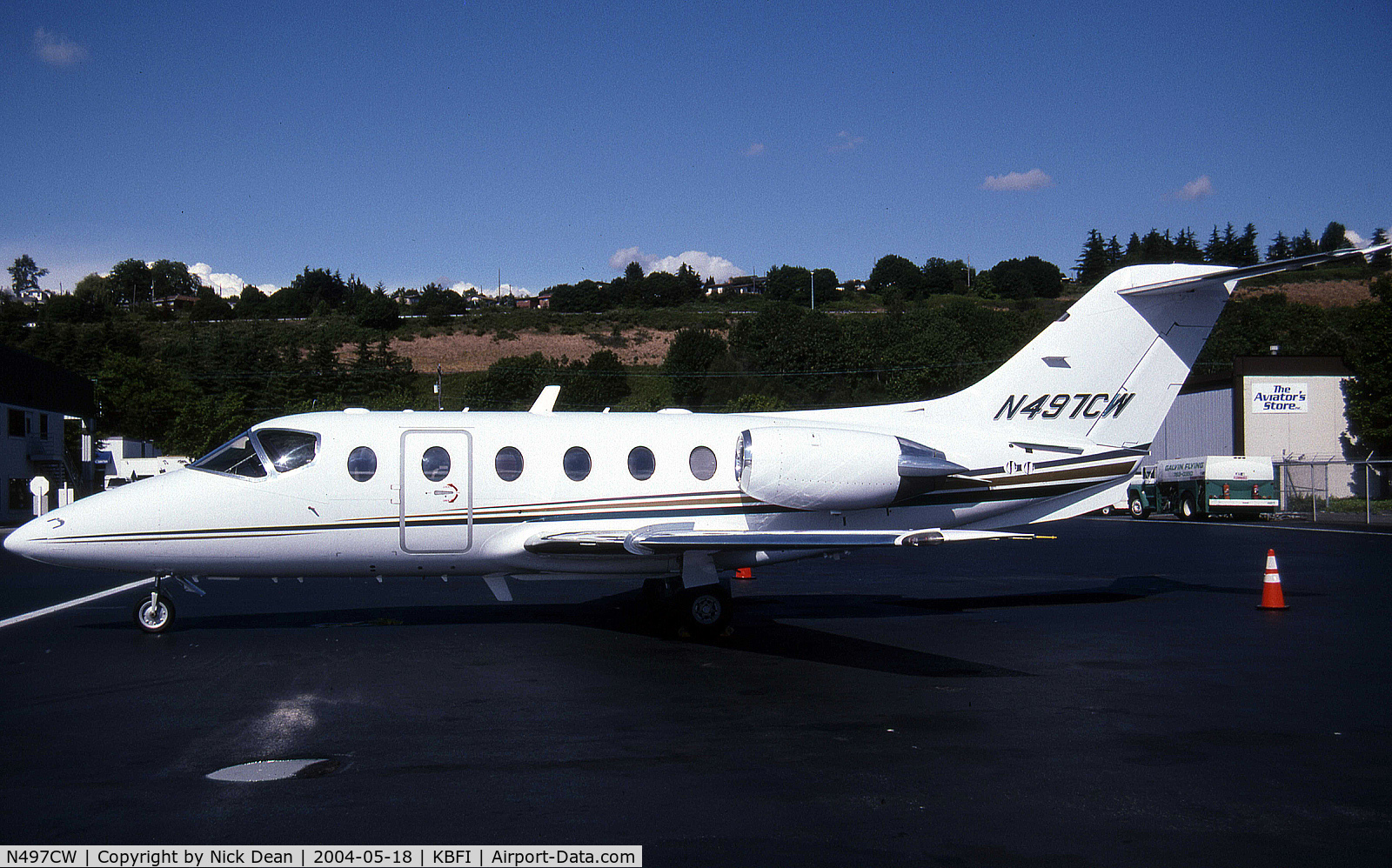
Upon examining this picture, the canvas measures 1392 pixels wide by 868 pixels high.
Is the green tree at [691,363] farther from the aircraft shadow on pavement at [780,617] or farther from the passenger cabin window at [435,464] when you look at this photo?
the passenger cabin window at [435,464]

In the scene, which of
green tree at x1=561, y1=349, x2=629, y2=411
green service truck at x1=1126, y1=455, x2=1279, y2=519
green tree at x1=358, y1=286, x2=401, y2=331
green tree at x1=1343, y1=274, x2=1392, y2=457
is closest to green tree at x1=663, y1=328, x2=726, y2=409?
green tree at x1=561, y1=349, x2=629, y2=411

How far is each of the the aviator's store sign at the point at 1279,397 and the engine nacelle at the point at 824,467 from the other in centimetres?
4401

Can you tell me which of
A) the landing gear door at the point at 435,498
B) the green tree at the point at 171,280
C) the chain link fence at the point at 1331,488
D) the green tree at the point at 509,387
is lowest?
the chain link fence at the point at 1331,488

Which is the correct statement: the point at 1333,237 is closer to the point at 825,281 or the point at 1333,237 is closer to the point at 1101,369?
the point at 825,281

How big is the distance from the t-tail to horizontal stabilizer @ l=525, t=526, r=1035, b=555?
3030mm

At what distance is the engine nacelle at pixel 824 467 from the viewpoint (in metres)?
11.9

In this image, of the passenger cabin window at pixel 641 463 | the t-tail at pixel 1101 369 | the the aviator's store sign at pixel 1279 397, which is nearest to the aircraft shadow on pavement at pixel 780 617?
the passenger cabin window at pixel 641 463

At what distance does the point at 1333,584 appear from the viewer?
55.6 ft

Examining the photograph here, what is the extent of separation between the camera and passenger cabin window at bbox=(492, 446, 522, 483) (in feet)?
39.8

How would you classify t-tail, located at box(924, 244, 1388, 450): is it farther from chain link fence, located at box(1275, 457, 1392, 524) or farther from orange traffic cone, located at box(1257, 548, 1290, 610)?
chain link fence, located at box(1275, 457, 1392, 524)

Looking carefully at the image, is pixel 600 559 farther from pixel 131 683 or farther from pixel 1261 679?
pixel 1261 679

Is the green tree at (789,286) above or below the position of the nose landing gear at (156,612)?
above

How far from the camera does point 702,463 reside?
12648mm

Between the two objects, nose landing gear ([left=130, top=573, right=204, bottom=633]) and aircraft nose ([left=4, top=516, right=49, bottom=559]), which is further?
nose landing gear ([left=130, top=573, right=204, bottom=633])
